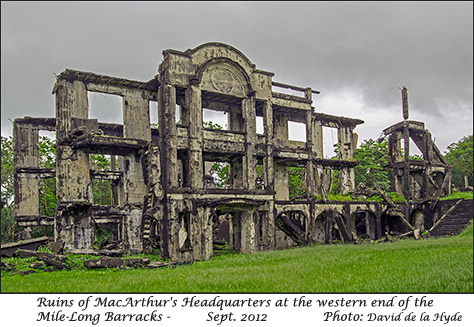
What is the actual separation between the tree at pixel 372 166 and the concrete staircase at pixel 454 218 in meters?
16.4

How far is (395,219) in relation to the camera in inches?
1356

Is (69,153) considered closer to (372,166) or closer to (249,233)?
(249,233)

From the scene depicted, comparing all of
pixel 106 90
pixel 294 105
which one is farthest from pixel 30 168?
pixel 294 105

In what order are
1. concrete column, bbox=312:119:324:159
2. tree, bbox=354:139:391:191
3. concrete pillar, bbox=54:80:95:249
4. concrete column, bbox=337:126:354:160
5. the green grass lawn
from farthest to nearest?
tree, bbox=354:139:391:191
concrete column, bbox=337:126:354:160
concrete column, bbox=312:119:324:159
concrete pillar, bbox=54:80:95:249
the green grass lawn

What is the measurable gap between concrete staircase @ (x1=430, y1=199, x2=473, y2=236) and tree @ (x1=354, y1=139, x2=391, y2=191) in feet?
53.7

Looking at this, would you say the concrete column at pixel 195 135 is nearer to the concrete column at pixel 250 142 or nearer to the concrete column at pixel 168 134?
the concrete column at pixel 168 134

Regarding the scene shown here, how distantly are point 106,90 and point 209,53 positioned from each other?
6382mm

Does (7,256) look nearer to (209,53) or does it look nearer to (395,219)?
(209,53)

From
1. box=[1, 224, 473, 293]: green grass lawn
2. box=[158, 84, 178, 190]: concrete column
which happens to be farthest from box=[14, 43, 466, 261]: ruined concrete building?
box=[1, 224, 473, 293]: green grass lawn

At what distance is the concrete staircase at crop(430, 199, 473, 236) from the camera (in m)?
26.8

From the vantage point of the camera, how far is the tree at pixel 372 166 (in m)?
47.6

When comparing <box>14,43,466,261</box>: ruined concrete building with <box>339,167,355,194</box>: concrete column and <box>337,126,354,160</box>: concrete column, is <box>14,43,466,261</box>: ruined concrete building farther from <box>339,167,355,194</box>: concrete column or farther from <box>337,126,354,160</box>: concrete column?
<box>337,126,354,160</box>: concrete column

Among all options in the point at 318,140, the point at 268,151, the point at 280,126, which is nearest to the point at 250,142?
the point at 268,151


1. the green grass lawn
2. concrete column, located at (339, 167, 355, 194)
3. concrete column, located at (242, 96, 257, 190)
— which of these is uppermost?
concrete column, located at (242, 96, 257, 190)
